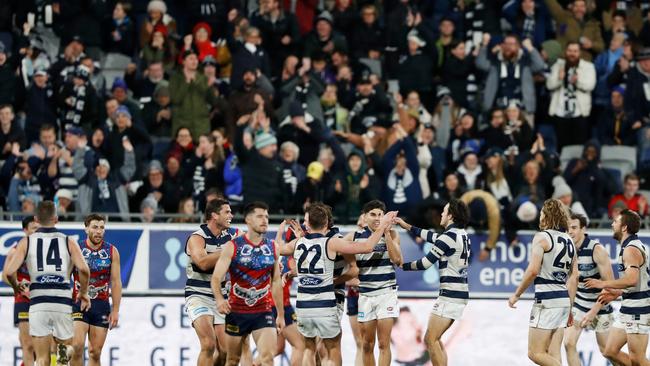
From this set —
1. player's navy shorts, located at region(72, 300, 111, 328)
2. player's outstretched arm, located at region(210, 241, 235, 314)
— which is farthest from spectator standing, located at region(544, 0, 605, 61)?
player's outstretched arm, located at region(210, 241, 235, 314)

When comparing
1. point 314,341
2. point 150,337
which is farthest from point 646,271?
point 150,337

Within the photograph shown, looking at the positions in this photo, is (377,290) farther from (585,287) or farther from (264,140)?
(264,140)

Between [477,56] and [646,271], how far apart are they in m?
8.45

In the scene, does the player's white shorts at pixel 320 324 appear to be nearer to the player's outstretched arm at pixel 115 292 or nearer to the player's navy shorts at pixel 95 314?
the player's outstretched arm at pixel 115 292

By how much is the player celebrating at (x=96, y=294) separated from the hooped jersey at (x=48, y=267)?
34.0 inches

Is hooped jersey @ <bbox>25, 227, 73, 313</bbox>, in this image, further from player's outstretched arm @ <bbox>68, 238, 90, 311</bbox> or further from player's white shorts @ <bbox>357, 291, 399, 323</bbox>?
player's white shorts @ <bbox>357, 291, 399, 323</bbox>

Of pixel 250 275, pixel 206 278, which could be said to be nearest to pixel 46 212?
pixel 206 278

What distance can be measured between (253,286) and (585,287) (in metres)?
4.96

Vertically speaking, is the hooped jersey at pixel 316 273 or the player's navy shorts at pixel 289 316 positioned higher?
the hooped jersey at pixel 316 273

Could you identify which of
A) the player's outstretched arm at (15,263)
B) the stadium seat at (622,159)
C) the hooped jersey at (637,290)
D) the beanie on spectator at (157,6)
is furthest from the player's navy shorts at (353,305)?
the beanie on spectator at (157,6)

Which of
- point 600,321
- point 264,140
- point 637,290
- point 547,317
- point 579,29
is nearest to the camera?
point 547,317

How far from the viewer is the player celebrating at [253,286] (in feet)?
62.5

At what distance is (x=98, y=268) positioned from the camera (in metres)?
21.1

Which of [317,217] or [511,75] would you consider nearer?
[317,217]
